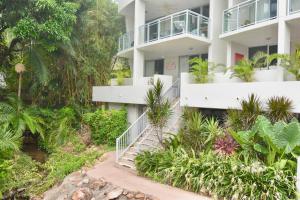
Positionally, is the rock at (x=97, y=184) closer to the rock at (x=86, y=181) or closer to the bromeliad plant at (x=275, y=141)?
the rock at (x=86, y=181)

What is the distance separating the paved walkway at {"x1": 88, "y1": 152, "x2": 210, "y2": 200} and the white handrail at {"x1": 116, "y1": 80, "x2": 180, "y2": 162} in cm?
75

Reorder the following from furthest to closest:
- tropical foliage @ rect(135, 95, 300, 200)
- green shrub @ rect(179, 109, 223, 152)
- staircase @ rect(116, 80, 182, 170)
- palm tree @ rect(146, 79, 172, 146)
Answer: staircase @ rect(116, 80, 182, 170)
palm tree @ rect(146, 79, 172, 146)
green shrub @ rect(179, 109, 223, 152)
tropical foliage @ rect(135, 95, 300, 200)

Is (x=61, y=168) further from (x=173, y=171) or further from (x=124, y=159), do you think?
(x=173, y=171)

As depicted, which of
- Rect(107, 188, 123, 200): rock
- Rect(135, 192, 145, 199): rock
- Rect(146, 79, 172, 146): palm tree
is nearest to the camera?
Rect(135, 192, 145, 199): rock

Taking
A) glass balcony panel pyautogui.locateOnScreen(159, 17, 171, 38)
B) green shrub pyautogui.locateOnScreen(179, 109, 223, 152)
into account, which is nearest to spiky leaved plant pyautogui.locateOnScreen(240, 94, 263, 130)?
green shrub pyautogui.locateOnScreen(179, 109, 223, 152)

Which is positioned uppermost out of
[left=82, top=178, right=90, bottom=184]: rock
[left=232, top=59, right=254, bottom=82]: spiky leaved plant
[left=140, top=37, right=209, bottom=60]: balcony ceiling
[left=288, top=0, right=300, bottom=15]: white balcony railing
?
[left=288, top=0, right=300, bottom=15]: white balcony railing

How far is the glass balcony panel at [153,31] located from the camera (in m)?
17.4

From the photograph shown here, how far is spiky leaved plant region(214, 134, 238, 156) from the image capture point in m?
Result: 9.89

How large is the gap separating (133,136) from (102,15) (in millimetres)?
12201

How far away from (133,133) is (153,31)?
6799mm

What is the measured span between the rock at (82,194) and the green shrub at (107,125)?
253 inches

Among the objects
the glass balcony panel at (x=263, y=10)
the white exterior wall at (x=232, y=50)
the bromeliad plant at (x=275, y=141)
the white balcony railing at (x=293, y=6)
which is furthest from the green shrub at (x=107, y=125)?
the white balcony railing at (x=293, y=6)

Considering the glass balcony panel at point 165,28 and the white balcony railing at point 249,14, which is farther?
the glass balcony panel at point 165,28

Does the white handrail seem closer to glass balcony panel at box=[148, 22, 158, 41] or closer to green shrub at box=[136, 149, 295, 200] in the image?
green shrub at box=[136, 149, 295, 200]
